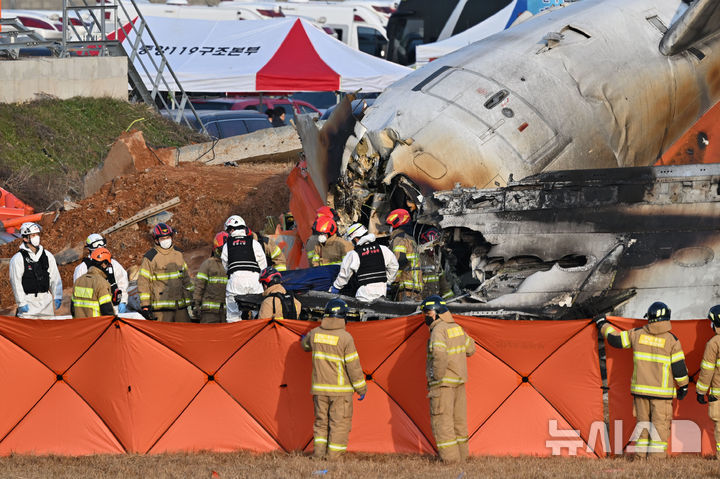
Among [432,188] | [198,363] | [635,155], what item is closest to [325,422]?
[198,363]

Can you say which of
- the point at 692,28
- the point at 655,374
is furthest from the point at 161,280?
the point at 692,28

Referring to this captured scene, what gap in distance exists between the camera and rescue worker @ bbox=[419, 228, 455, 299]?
13516 mm

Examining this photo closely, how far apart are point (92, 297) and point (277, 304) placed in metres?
2.26

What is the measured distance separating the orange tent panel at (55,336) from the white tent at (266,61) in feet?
59.6

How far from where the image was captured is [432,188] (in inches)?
536

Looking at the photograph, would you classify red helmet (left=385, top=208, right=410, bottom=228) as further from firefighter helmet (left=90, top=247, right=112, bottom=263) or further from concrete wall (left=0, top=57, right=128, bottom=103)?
concrete wall (left=0, top=57, right=128, bottom=103)

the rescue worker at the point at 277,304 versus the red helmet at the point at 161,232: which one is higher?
the red helmet at the point at 161,232

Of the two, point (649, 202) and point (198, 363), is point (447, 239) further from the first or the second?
point (198, 363)

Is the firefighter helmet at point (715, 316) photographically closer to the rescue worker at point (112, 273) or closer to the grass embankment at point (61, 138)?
the rescue worker at point (112, 273)

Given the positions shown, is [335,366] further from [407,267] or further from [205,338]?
[407,267]

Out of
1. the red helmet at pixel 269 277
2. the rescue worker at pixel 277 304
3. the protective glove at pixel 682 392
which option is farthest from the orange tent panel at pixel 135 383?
the protective glove at pixel 682 392

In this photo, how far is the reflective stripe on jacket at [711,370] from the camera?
32.4 feet

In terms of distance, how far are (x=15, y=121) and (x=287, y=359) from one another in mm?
17307

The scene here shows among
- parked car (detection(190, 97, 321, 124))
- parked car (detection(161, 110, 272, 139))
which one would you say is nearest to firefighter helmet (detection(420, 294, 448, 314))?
parked car (detection(161, 110, 272, 139))
